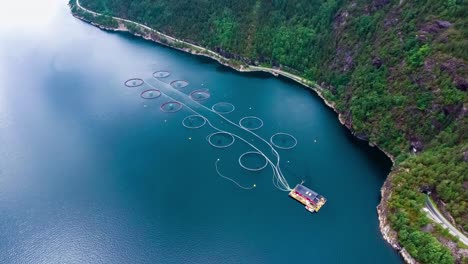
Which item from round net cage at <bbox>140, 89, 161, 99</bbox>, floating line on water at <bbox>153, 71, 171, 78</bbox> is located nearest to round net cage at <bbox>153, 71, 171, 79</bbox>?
floating line on water at <bbox>153, 71, 171, 78</bbox>

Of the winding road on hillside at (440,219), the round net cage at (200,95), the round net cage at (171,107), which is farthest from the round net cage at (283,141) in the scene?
the winding road on hillside at (440,219)

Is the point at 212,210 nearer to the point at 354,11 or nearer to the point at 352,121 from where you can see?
the point at 352,121

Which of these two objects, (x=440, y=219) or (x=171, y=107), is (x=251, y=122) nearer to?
(x=171, y=107)

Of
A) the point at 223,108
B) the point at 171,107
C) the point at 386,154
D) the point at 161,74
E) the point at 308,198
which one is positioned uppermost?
the point at 386,154

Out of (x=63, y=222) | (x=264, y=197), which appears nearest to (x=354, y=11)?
(x=264, y=197)

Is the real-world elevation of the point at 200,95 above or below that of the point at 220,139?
below

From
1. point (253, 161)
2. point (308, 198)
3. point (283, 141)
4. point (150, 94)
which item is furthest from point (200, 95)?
point (308, 198)

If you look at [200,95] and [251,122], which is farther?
[200,95]

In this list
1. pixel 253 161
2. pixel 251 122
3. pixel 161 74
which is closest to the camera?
pixel 253 161
